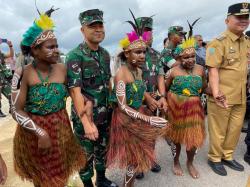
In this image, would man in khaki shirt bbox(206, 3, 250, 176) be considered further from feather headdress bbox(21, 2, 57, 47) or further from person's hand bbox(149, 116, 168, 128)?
feather headdress bbox(21, 2, 57, 47)

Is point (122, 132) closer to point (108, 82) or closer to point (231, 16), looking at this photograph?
point (108, 82)

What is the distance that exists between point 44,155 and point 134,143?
3.18ft

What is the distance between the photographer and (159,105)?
3533mm

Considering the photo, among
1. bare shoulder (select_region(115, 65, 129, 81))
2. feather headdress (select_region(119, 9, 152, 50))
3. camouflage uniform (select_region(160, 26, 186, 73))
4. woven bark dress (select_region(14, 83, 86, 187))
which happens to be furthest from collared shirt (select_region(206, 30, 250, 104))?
woven bark dress (select_region(14, 83, 86, 187))

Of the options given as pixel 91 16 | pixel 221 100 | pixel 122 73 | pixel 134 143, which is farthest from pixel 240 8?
pixel 134 143

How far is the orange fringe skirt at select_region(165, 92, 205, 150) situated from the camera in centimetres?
379

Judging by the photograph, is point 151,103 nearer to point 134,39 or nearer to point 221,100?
point 134,39

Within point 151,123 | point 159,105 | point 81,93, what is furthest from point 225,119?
point 81,93

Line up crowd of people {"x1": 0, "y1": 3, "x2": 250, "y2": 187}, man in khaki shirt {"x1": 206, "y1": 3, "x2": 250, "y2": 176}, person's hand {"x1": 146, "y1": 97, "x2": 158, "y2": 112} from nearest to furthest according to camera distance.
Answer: crowd of people {"x1": 0, "y1": 3, "x2": 250, "y2": 187} < person's hand {"x1": 146, "y1": 97, "x2": 158, "y2": 112} < man in khaki shirt {"x1": 206, "y1": 3, "x2": 250, "y2": 176}

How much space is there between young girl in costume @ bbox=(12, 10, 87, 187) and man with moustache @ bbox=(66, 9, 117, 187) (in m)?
0.17

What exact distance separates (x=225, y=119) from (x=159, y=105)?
1.28 m

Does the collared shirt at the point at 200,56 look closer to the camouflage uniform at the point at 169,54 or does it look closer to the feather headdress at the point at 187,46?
the camouflage uniform at the point at 169,54

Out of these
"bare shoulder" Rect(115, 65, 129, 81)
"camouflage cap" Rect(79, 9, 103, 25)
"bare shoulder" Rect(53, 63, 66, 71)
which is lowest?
"bare shoulder" Rect(115, 65, 129, 81)

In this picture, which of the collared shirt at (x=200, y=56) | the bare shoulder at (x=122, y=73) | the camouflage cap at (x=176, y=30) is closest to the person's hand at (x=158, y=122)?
the bare shoulder at (x=122, y=73)
